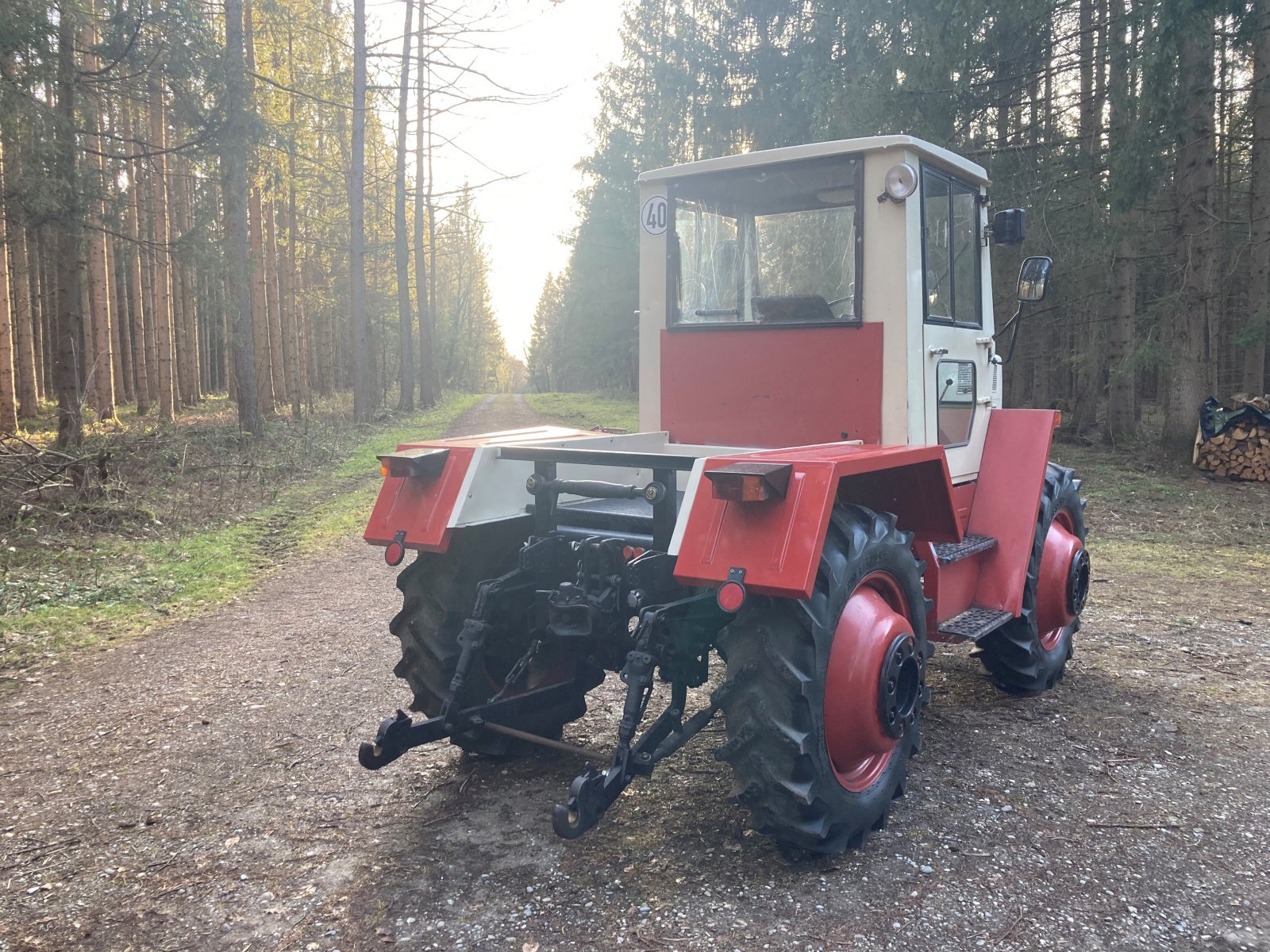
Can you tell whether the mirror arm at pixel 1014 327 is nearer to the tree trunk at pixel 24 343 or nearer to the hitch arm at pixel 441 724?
the hitch arm at pixel 441 724

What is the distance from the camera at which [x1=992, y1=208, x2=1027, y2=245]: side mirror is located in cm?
460

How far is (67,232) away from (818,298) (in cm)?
999

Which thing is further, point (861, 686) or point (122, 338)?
point (122, 338)

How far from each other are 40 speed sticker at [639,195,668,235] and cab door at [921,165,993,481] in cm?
126

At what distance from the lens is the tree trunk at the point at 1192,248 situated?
1170 cm

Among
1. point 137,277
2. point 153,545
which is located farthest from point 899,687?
point 137,277

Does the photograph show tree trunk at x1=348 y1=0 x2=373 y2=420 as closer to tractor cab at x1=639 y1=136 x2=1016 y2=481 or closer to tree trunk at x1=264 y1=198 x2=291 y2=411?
tree trunk at x1=264 y1=198 x2=291 y2=411

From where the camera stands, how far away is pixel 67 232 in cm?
1068

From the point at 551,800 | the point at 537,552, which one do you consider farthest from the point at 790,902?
the point at 537,552

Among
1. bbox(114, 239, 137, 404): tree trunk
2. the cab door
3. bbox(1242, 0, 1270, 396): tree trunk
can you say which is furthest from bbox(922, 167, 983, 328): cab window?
bbox(114, 239, 137, 404): tree trunk

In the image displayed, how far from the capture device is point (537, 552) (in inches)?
147

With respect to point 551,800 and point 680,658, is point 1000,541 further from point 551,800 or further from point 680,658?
point 551,800

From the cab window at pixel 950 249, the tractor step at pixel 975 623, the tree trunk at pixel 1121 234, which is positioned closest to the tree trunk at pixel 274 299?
the tree trunk at pixel 1121 234

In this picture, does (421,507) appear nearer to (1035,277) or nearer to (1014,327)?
(1035,277)
